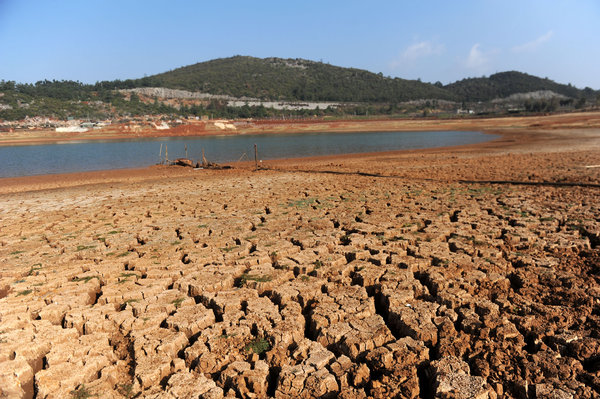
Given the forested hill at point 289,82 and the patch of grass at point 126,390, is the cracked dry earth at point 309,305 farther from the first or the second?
the forested hill at point 289,82

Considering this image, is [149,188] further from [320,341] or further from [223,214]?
[320,341]

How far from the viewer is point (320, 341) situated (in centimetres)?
330

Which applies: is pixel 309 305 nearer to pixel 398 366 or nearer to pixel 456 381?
pixel 398 366

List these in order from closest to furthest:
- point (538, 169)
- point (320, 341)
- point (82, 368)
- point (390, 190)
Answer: point (82, 368) → point (320, 341) → point (390, 190) → point (538, 169)

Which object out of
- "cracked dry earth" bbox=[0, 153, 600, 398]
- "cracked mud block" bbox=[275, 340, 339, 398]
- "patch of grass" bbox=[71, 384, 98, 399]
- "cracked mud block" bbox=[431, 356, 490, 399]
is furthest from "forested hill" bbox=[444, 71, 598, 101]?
"patch of grass" bbox=[71, 384, 98, 399]

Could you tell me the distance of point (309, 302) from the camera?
13.1 ft

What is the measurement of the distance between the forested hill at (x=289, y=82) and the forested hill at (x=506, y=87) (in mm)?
15073

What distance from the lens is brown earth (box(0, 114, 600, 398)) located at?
2.85 m

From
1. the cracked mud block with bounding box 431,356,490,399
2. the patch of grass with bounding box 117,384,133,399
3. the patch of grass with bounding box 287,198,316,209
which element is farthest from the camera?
the patch of grass with bounding box 287,198,316,209

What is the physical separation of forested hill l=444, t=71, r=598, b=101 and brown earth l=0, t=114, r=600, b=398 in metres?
157

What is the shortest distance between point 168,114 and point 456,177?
91.4 meters

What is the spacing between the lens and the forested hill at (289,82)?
5359 inches

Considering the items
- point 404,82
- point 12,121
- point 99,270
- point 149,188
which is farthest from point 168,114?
point 404,82

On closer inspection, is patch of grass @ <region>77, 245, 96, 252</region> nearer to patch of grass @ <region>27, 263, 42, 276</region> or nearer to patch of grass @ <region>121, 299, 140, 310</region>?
patch of grass @ <region>27, 263, 42, 276</region>
